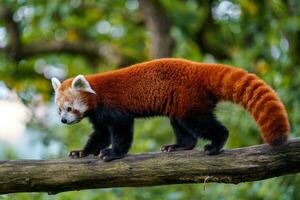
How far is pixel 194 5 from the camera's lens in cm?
779

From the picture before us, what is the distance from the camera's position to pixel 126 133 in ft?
14.4

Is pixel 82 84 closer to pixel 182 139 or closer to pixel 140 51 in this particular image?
pixel 182 139

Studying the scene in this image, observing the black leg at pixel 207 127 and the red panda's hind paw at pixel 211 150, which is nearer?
the red panda's hind paw at pixel 211 150

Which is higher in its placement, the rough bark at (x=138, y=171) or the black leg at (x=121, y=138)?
the black leg at (x=121, y=138)

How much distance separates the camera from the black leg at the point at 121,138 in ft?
13.9

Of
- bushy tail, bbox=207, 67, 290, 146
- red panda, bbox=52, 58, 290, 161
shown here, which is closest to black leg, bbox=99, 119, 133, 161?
red panda, bbox=52, 58, 290, 161

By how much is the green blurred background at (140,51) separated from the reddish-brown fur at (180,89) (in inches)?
50.0

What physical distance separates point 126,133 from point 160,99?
1.05ft

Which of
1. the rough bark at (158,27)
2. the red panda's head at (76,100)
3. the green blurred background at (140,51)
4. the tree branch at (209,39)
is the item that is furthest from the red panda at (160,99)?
the tree branch at (209,39)

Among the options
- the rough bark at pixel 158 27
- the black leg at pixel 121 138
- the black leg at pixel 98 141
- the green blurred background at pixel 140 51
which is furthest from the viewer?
the rough bark at pixel 158 27

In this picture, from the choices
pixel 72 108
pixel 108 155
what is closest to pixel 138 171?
pixel 108 155

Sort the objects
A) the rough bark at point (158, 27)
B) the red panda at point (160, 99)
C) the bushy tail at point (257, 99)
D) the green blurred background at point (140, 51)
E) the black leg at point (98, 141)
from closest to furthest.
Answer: the bushy tail at point (257, 99), the red panda at point (160, 99), the black leg at point (98, 141), the green blurred background at point (140, 51), the rough bark at point (158, 27)

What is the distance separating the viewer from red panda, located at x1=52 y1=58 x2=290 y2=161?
13.3 ft

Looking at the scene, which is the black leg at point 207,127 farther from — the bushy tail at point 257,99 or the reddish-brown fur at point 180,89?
the bushy tail at point 257,99
